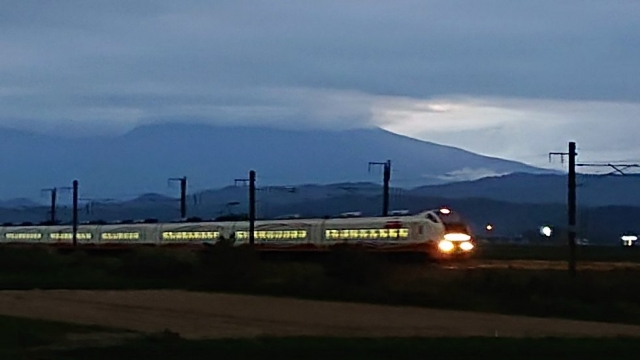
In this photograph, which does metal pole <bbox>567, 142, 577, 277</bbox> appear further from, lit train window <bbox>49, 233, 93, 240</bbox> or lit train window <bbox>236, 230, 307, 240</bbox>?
lit train window <bbox>49, 233, 93, 240</bbox>

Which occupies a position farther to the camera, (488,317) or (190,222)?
(190,222)

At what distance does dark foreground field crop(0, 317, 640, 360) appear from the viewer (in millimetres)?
27484

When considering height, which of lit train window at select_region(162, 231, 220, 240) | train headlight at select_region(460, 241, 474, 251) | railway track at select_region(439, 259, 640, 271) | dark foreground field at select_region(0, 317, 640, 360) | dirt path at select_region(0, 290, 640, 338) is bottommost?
dirt path at select_region(0, 290, 640, 338)

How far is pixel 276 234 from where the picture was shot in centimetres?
8025

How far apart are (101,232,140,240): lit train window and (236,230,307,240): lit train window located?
1239 cm

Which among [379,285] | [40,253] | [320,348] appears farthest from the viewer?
[40,253]

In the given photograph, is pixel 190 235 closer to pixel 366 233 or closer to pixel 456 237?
pixel 366 233

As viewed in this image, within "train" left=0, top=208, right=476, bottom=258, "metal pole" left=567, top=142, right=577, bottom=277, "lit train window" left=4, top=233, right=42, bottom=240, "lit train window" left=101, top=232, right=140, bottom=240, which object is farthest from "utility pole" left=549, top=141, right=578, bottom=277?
"lit train window" left=4, top=233, right=42, bottom=240

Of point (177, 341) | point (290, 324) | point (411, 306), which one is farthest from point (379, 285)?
point (177, 341)

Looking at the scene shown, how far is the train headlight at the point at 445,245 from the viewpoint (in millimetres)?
71750

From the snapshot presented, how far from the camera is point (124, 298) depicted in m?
51.0

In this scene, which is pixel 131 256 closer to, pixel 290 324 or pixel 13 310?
pixel 13 310

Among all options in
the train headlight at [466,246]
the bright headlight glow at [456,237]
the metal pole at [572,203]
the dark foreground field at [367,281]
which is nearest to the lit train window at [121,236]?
the dark foreground field at [367,281]

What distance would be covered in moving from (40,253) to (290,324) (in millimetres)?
49704
